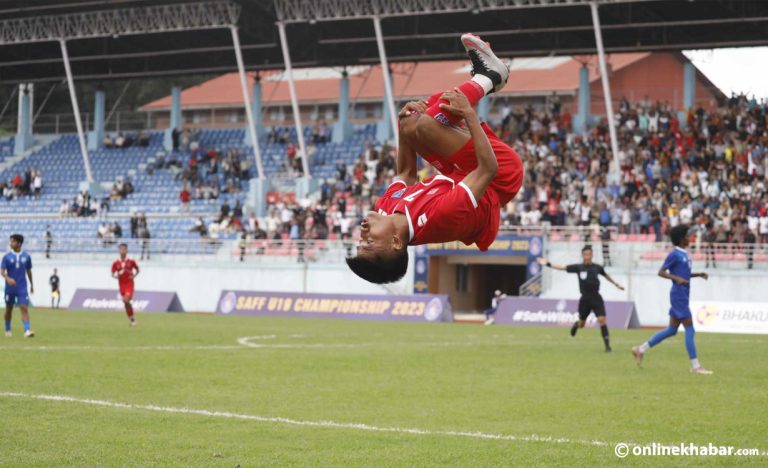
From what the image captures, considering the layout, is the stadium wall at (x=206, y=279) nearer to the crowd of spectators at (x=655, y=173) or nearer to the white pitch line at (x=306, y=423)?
the crowd of spectators at (x=655, y=173)

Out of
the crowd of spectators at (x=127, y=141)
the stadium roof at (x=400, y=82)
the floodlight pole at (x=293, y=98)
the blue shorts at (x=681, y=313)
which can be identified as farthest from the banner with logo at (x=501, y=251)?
the crowd of spectators at (x=127, y=141)

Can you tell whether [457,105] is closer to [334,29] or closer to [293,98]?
[293,98]

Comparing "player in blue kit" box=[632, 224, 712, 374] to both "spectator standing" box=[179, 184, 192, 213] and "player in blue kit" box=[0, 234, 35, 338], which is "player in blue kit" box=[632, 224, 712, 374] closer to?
"player in blue kit" box=[0, 234, 35, 338]

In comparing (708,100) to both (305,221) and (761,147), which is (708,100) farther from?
(305,221)

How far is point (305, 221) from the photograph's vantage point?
45.1 metres

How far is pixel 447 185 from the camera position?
27.1 ft

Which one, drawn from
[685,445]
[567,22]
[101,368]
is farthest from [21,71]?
[685,445]

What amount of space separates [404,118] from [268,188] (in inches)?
1628

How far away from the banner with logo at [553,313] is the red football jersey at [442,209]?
25960 millimetres

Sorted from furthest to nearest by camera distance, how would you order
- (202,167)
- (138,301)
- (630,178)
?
(202,167) → (138,301) → (630,178)

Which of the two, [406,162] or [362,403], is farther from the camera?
[362,403]

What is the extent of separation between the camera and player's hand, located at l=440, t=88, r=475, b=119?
7.91 metres

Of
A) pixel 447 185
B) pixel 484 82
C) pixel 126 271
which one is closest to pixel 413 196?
pixel 447 185

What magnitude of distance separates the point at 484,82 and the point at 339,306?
3064 centimetres
